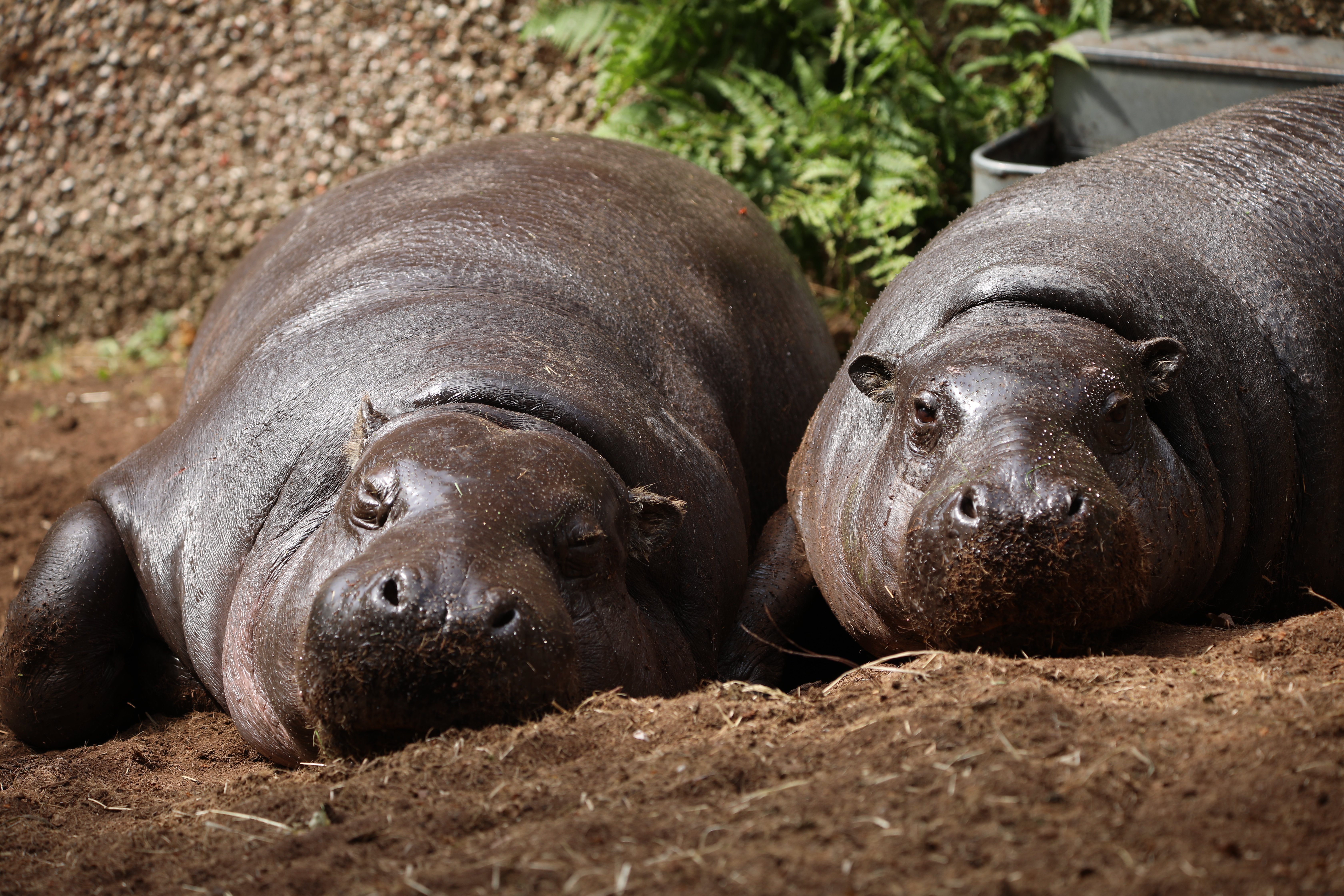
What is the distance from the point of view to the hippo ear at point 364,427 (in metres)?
4.32

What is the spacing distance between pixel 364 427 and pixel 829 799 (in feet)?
7.24

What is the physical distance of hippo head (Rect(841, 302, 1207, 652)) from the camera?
3.80 meters

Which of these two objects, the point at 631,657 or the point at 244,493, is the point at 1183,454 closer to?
the point at 631,657

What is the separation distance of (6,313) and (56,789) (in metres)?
7.73

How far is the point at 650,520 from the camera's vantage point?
14.4ft

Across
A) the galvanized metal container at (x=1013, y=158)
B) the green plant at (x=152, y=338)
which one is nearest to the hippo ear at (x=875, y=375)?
the galvanized metal container at (x=1013, y=158)

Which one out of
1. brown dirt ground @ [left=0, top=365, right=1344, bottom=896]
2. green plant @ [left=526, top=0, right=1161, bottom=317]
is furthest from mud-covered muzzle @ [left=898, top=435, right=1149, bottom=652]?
green plant @ [left=526, top=0, right=1161, bottom=317]

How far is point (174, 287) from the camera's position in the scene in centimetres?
1054

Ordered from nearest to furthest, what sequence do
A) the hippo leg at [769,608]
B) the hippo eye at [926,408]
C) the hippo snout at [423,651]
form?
1. the hippo snout at [423,651]
2. the hippo eye at [926,408]
3. the hippo leg at [769,608]

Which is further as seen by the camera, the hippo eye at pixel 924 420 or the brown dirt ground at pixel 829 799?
the hippo eye at pixel 924 420

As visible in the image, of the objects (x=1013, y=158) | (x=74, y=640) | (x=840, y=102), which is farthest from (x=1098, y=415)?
(x=840, y=102)

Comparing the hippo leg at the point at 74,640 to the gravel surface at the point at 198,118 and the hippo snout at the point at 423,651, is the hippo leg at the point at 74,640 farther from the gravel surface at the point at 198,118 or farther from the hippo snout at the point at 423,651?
the gravel surface at the point at 198,118

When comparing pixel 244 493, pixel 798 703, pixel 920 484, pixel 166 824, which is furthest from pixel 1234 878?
pixel 244 493

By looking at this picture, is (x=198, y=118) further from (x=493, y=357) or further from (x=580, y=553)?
(x=580, y=553)
